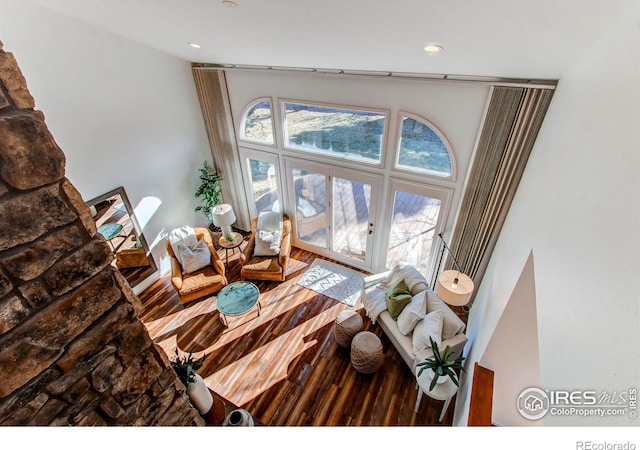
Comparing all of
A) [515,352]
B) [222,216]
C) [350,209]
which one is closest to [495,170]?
[515,352]

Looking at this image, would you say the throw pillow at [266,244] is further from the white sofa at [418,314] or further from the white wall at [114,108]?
the white sofa at [418,314]

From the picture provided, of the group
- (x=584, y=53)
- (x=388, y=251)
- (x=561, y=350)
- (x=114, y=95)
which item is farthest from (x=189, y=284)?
(x=584, y=53)

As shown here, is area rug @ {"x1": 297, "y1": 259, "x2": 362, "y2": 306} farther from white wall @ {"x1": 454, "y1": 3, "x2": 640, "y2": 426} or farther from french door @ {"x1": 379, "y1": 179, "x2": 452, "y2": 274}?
white wall @ {"x1": 454, "y1": 3, "x2": 640, "y2": 426}

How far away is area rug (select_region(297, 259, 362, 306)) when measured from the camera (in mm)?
4809

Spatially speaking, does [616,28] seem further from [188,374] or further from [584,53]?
[188,374]

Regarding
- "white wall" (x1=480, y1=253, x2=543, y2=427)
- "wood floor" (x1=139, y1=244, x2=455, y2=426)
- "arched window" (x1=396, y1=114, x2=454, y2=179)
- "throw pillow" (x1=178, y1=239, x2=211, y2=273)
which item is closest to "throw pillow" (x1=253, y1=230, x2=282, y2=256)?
"wood floor" (x1=139, y1=244, x2=455, y2=426)

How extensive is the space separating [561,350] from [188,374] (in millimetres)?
2669

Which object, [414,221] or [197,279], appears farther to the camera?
[197,279]

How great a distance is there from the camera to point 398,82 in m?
3.54

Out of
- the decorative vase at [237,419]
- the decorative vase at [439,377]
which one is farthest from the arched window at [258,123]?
the decorative vase at [439,377]

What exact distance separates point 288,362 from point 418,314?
5.75ft

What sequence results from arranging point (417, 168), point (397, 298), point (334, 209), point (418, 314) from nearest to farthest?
point (418, 314), point (397, 298), point (417, 168), point (334, 209)

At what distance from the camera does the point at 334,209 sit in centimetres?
502

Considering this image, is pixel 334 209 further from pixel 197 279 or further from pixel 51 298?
pixel 51 298
